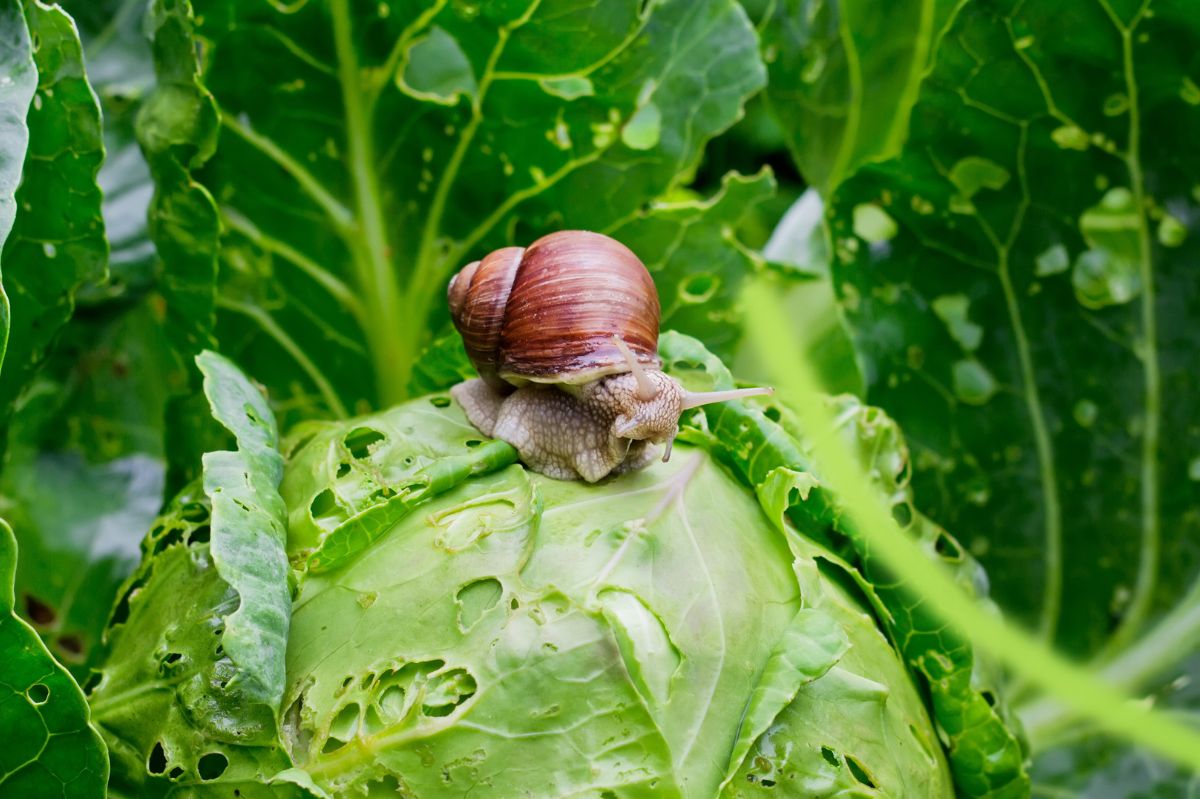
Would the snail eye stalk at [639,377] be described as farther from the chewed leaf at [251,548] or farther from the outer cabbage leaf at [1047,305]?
the outer cabbage leaf at [1047,305]

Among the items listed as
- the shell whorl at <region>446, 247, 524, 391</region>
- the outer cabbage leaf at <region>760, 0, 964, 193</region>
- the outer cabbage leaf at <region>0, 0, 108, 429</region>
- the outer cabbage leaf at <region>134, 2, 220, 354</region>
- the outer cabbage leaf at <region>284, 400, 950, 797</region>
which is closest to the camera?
the outer cabbage leaf at <region>284, 400, 950, 797</region>

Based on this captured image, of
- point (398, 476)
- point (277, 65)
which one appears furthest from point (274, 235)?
point (398, 476)

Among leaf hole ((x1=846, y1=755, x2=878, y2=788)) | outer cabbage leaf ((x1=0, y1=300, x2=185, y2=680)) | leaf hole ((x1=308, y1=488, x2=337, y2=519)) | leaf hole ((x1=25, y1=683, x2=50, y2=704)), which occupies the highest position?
leaf hole ((x1=308, y1=488, x2=337, y2=519))

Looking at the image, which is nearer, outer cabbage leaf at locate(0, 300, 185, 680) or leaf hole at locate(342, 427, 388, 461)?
leaf hole at locate(342, 427, 388, 461)

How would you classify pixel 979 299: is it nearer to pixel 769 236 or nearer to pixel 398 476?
A: pixel 769 236

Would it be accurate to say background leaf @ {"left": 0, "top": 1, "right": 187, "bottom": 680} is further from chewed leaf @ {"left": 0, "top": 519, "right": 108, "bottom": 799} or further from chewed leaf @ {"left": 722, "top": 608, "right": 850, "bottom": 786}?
chewed leaf @ {"left": 722, "top": 608, "right": 850, "bottom": 786}

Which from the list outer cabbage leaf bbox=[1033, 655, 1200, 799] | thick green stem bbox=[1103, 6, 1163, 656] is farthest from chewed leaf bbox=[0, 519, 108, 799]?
thick green stem bbox=[1103, 6, 1163, 656]

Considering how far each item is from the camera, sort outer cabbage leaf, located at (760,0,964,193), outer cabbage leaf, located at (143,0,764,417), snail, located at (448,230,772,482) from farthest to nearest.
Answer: outer cabbage leaf, located at (760,0,964,193), outer cabbage leaf, located at (143,0,764,417), snail, located at (448,230,772,482)
